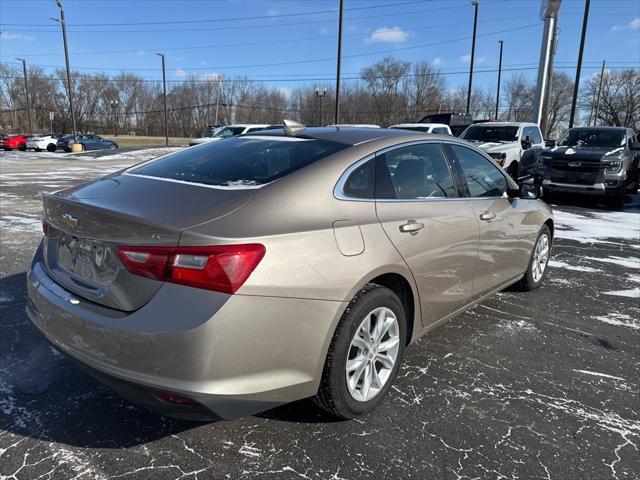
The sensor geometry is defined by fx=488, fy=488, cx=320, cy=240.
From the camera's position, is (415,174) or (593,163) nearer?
(415,174)

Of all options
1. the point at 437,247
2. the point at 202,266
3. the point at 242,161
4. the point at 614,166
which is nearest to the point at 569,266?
the point at 437,247

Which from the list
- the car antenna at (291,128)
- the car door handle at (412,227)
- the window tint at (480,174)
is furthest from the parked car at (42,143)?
the car door handle at (412,227)

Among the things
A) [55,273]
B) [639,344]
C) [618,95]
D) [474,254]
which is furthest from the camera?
[618,95]

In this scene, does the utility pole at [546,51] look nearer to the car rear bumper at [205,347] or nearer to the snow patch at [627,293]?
the snow patch at [627,293]

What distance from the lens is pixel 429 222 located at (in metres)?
3.15

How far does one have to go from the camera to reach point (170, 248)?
6.91 feet

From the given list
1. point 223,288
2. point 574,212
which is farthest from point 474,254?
point 574,212

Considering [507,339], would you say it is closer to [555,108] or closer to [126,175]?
[126,175]

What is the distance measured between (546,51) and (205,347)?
848 inches

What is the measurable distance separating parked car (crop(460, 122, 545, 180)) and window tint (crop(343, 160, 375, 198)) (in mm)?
10256

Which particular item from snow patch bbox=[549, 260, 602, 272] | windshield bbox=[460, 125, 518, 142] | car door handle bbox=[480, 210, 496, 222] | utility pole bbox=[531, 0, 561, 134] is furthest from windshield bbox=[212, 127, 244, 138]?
car door handle bbox=[480, 210, 496, 222]

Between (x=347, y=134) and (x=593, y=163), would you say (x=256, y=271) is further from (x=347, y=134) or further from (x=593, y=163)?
(x=593, y=163)

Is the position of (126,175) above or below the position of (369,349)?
above

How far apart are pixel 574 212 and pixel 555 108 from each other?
82424 mm
